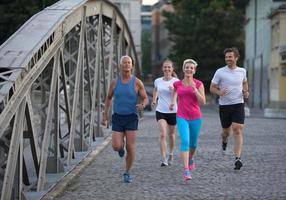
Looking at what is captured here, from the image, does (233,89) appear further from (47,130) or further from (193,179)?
(47,130)

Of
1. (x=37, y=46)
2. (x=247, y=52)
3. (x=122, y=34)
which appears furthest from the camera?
(x=247, y=52)

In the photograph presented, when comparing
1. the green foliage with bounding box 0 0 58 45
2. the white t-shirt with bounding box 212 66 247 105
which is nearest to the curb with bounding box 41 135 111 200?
the white t-shirt with bounding box 212 66 247 105

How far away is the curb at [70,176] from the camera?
9.23 meters

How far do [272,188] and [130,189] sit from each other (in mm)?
1874

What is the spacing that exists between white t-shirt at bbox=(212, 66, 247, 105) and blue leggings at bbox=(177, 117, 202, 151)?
3.76ft

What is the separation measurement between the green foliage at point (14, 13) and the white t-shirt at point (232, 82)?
1797 centimetres

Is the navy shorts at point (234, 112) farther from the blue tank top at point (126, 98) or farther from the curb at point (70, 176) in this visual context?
the curb at point (70, 176)

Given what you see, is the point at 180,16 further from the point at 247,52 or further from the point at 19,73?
the point at 19,73

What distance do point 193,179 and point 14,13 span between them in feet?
67.5

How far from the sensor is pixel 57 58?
10.1m

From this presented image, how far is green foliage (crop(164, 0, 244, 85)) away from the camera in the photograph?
66.9 meters

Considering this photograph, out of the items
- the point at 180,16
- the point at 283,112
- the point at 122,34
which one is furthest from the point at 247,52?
the point at 122,34

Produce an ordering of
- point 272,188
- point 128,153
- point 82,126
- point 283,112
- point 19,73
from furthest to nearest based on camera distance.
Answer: point 283,112 < point 82,126 < point 128,153 < point 272,188 < point 19,73

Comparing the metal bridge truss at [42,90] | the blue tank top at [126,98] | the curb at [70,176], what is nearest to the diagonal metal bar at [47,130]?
the metal bridge truss at [42,90]
